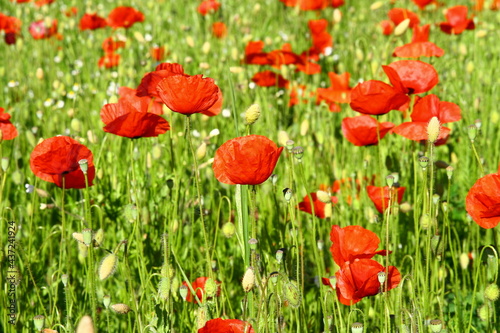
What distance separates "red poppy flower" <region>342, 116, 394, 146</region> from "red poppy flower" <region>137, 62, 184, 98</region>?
0.59m

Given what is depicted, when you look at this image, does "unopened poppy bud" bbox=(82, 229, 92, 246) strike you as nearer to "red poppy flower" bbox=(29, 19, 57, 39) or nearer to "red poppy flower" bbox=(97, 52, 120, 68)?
"red poppy flower" bbox=(97, 52, 120, 68)

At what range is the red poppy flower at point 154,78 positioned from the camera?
73.1 inches

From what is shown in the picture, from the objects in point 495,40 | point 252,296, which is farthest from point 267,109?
point 495,40

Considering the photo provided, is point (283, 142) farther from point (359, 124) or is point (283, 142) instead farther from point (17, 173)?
point (17, 173)

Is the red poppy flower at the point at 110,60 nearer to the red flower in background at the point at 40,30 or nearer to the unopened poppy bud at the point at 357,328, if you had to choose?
the red flower in background at the point at 40,30

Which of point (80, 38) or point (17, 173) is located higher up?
point (80, 38)

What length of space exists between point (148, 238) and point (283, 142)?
66 cm

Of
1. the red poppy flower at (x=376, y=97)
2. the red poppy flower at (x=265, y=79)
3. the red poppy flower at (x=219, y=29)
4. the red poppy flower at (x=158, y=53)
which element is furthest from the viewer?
the red poppy flower at (x=219, y=29)

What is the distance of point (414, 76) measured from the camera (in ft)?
6.93

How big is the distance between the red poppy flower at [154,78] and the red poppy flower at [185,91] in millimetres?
194

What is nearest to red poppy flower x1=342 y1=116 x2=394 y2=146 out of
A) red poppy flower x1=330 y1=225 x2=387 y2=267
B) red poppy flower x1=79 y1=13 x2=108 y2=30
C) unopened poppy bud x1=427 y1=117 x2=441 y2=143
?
unopened poppy bud x1=427 y1=117 x2=441 y2=143

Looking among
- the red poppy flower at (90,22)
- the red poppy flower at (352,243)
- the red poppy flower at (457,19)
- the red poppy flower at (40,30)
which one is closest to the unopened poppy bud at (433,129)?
the red poppy flower at (352,243)

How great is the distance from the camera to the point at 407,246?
2357mm

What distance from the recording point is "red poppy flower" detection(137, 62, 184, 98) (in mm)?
1857
